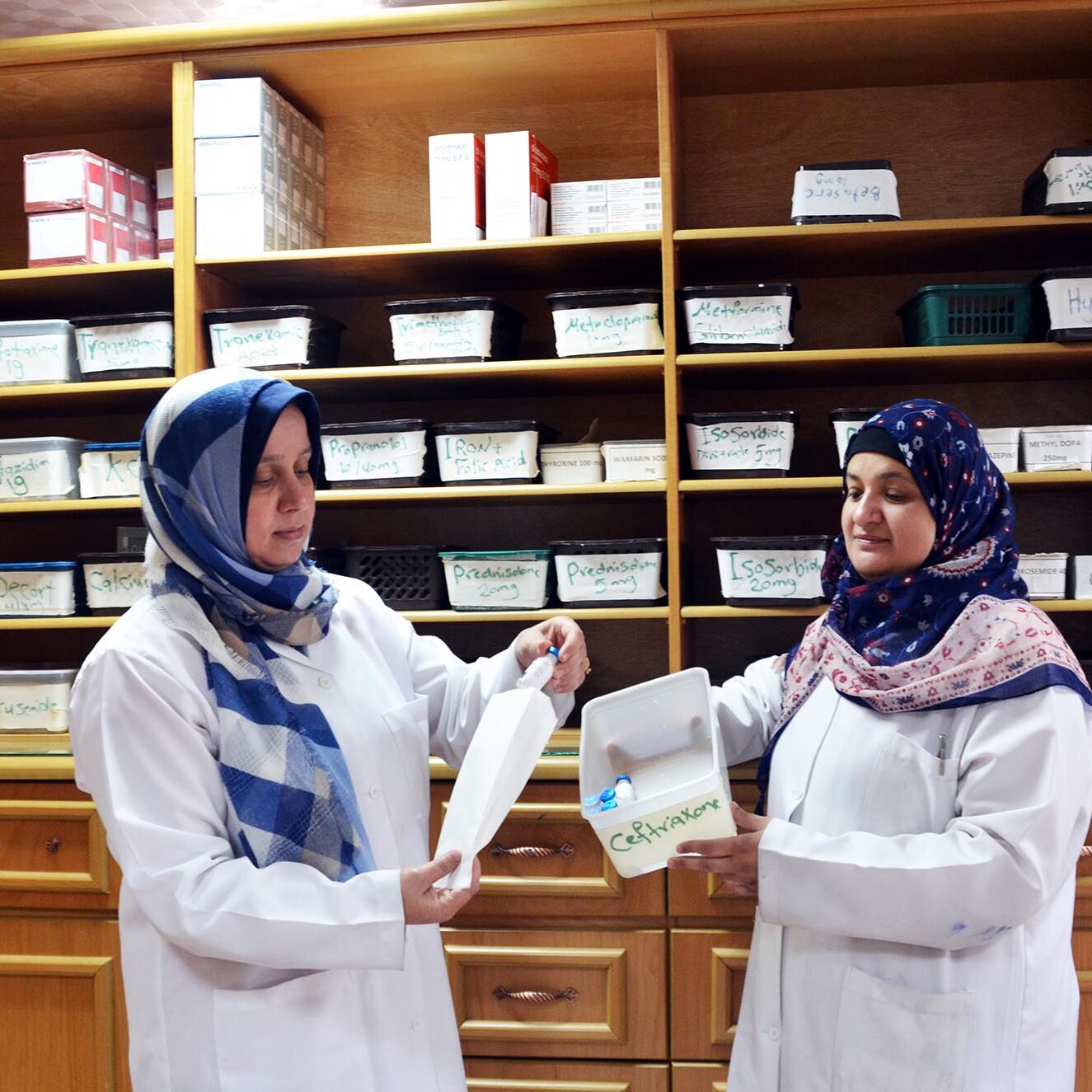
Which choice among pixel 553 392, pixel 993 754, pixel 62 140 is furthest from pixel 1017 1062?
pixel 62 140

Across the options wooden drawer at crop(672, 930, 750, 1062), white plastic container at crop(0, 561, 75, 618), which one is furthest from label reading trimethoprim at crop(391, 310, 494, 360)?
wooden drawer at crop(672, 930, 750, 1062)

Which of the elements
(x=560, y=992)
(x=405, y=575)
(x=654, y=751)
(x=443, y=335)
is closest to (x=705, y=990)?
(x=560, y=992)

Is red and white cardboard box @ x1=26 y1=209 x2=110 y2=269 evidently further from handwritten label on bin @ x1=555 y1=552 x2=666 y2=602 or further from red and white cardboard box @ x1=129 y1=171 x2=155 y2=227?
handwritten label on bin @ x1=555 y1=552 x2=666 y2=602

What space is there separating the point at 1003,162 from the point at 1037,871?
186 centimetres

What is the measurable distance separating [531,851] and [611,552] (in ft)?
2.12

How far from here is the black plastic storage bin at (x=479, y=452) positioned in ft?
7.97

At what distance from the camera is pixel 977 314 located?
234cm

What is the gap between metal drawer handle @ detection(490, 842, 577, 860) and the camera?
2.13 m

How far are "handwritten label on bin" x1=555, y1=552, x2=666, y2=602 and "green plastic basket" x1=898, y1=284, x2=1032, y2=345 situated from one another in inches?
29.4

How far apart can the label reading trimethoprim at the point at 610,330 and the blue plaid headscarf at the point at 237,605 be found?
3.38ft

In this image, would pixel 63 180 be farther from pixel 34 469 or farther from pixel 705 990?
pixel 705 990

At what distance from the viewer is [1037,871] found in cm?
140

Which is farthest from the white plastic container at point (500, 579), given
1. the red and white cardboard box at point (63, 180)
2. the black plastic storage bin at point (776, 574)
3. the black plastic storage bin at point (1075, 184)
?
the black plastic storage bin at point (1075, 184)

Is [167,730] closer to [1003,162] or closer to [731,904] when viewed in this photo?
[731,904]
